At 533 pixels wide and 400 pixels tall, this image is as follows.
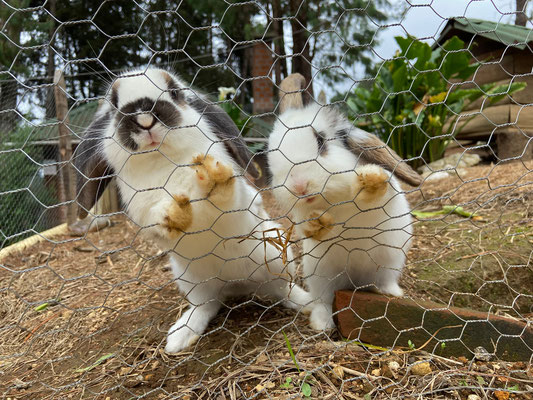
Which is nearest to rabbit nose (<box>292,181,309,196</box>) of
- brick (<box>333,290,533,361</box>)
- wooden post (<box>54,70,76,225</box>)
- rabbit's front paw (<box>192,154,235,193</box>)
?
rabbit's front paw (<box>192,154,235,193</box>)

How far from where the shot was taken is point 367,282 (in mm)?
1884

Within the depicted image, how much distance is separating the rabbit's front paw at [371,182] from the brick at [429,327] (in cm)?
41

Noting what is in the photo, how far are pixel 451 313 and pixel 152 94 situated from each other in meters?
1.36

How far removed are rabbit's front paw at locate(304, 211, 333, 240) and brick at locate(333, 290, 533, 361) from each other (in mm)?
294

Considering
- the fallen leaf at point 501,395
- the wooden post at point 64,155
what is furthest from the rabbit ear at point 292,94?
the wooden post at point 64,155

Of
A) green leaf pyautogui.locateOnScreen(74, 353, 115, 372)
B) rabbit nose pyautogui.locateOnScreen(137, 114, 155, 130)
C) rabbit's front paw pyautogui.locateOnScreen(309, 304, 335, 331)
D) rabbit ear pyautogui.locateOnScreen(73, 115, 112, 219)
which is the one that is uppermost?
rabbit nose pyautogui.locateOnScreen(137, 114, 155, 130)

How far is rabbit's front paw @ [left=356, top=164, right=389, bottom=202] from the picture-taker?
147 cm

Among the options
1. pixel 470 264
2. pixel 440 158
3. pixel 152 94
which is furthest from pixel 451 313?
pixel 440 158

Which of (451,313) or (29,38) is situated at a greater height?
(29,38)

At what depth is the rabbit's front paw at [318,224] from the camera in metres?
1.56

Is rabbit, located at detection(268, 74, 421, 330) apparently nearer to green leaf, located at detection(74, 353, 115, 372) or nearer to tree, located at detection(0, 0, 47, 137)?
green leaf, located at detection(74, 353, 115, 372)

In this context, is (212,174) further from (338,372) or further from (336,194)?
(338,372)

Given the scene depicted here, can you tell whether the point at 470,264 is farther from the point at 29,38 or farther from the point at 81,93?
the point at 81,93

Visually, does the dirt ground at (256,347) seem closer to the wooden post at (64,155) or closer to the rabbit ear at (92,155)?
the rabbit ear at (92,155)
